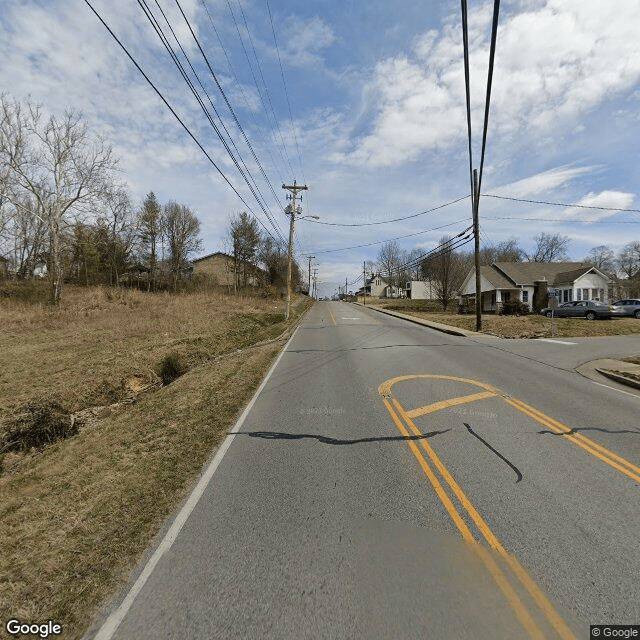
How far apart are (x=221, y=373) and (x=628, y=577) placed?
9.76 meters

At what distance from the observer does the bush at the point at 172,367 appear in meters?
12.7

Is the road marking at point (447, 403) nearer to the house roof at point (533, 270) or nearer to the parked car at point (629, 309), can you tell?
the parked car at point (629, 309)

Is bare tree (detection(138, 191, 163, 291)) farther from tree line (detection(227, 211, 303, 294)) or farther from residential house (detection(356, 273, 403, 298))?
residential house (detection(356, 273, 403, 298))

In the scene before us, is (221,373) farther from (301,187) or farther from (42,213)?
(42,213)

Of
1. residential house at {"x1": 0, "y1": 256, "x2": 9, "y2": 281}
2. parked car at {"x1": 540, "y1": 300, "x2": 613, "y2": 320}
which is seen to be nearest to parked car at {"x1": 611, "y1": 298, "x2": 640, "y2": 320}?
parked car at {"x1": 540, "y1": 300, "x2": 613, "y2": 320}

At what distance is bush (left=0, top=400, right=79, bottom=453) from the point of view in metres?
7.14

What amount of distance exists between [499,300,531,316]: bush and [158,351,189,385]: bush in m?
31.7

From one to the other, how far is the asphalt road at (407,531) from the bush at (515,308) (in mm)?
30744

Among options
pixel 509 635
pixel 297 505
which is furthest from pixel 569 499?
pixel 297 505

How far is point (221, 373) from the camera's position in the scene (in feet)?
36.3

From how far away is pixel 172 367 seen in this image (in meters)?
13.3

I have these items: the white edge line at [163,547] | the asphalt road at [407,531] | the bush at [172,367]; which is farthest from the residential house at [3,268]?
the asphalt road at [407,531]

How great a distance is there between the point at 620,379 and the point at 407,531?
9775mm

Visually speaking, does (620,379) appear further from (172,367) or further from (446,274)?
(446,274)
